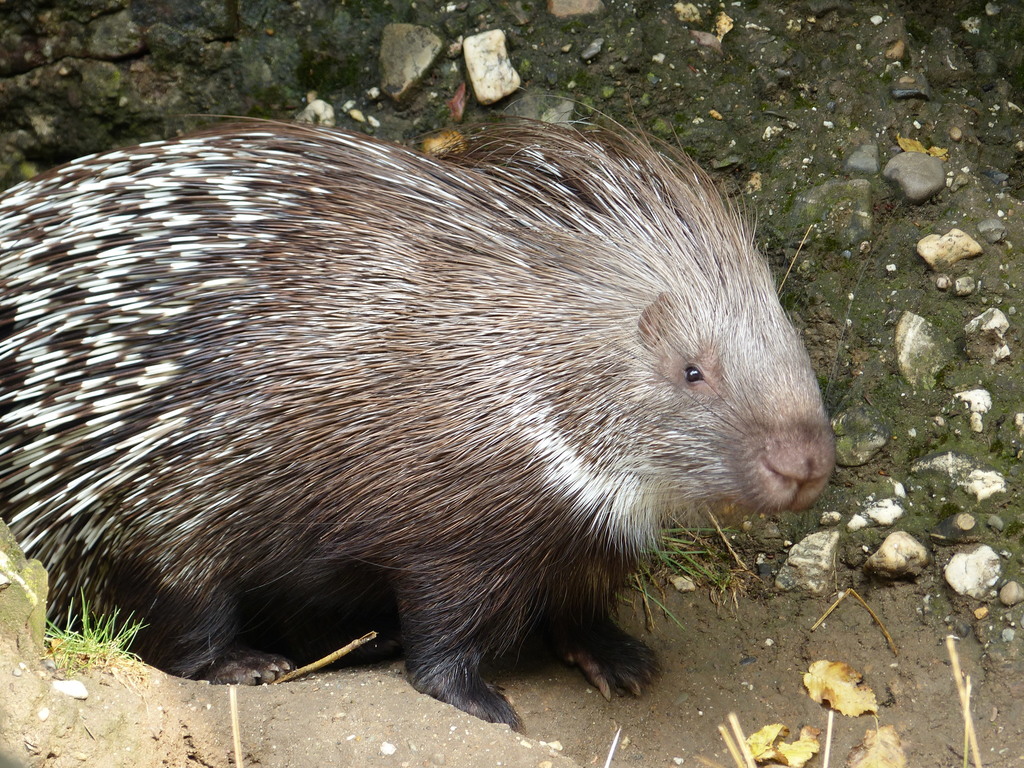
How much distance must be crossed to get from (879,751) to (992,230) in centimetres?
159

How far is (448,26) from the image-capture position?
140 inches

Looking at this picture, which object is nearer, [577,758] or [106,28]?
[577,758]

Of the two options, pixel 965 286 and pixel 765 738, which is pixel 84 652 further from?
pixel 965 286

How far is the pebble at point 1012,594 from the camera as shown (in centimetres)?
285

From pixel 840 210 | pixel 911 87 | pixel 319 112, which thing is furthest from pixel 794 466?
pixel 319 112

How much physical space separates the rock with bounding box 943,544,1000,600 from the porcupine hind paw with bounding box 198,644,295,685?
1.79m

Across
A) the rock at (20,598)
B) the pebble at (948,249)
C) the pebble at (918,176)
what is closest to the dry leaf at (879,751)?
the pebble at (948,249)

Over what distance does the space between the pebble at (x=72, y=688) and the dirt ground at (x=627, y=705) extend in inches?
0.6

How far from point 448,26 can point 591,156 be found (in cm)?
113

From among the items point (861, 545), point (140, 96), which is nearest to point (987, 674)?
point (861, 545)

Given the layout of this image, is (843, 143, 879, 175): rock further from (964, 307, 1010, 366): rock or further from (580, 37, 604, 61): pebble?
(580, 37, 604, 61): pebble

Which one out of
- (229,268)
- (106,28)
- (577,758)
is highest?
(106,28)

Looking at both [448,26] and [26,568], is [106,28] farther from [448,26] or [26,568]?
[26,568]

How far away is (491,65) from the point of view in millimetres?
3520
